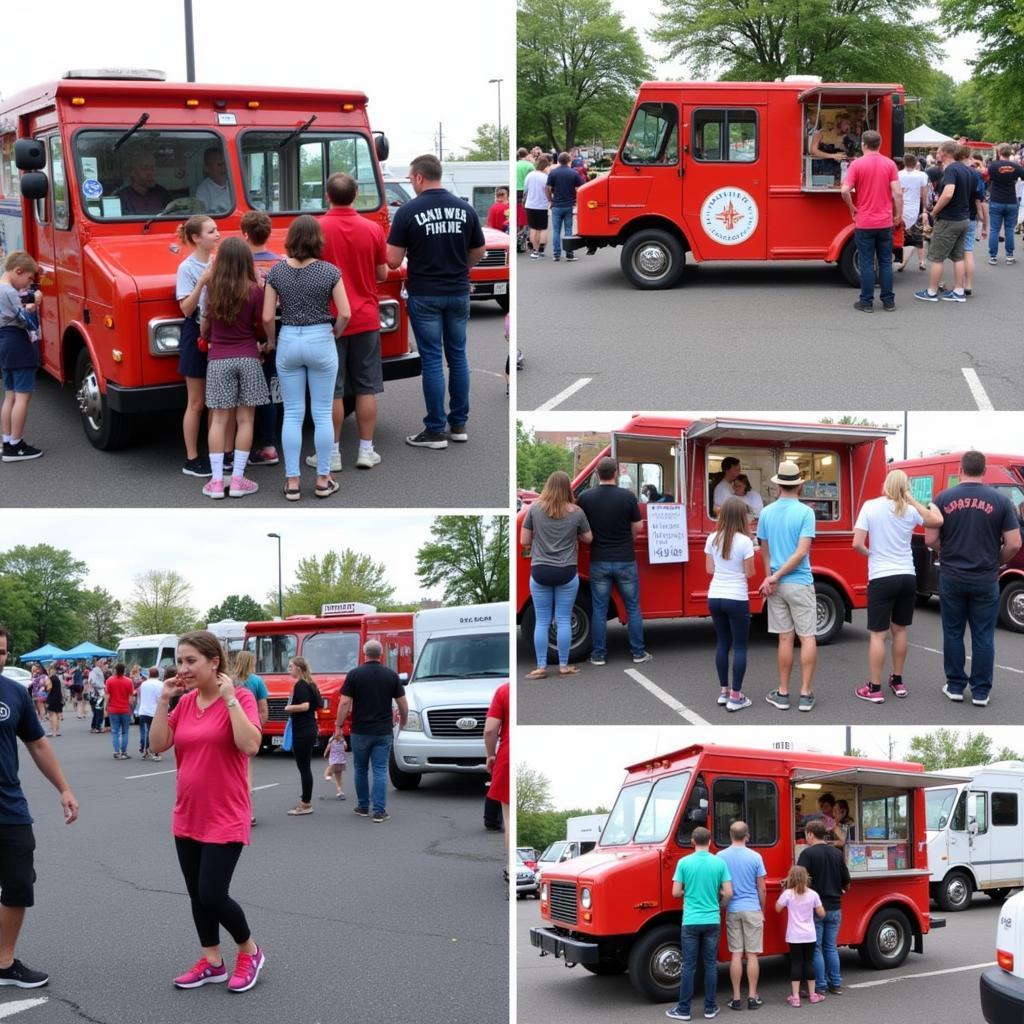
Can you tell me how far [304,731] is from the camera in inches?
435

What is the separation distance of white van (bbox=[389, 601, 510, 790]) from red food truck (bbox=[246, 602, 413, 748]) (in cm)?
317

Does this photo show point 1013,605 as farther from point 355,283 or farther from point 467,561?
point 467,561

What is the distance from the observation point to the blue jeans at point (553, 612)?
9078 millimetres

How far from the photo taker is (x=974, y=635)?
8492mm

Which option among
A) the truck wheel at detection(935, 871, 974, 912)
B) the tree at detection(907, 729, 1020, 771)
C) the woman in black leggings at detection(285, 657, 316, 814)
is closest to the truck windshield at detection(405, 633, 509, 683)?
the woman in black leggings at detection(285, 657, 316, 814)

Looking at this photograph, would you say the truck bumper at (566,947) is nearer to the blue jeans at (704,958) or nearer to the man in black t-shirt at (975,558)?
the blue jeans at (704,958)

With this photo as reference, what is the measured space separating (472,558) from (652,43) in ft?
92.2

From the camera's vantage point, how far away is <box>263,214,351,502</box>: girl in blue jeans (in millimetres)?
7816

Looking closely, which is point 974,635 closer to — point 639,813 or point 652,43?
point 639,813

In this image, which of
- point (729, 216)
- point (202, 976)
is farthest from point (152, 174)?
point (729, 216)

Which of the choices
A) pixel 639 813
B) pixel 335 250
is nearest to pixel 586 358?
pixel 335 250

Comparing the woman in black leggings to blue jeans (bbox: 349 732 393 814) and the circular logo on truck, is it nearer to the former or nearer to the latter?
blue jeans (bbox: 349 732 393 814)

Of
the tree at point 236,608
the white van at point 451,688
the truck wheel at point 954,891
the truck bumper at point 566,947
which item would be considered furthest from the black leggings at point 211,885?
the tree at point 236,608

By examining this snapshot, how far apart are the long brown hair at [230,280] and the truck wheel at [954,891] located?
13.1 meters
